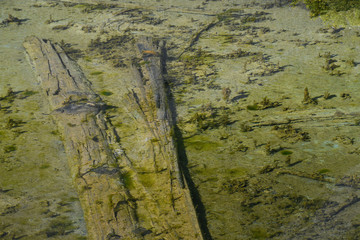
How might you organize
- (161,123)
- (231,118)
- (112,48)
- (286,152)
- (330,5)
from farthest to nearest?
(112,48) → (330,5) → (231,118) → (161,123) → (286,152)

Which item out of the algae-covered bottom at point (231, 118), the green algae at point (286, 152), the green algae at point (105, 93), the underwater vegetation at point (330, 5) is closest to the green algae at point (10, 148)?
the algae-covered bottom at point (231, 118)

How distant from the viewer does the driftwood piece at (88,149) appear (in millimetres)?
5605

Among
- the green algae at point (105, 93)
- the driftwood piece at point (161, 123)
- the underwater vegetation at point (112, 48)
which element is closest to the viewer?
the driftwood piece at point (161, 123)

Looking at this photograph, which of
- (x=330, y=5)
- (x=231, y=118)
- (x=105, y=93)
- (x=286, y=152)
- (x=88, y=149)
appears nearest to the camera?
(x=286, y=152)

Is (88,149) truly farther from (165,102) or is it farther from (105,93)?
(105,93)

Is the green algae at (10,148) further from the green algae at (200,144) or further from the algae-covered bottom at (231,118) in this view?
the green algae at (200,144)

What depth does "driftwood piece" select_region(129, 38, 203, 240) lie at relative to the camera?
222 inches

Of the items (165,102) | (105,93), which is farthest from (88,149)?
(105,93)

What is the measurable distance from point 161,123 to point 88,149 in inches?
61.3

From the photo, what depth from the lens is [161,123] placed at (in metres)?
8.09

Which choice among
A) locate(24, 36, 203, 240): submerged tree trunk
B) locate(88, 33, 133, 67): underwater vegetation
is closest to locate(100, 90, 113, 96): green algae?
locate(24, 36, 203, 240): submerged tree trunk

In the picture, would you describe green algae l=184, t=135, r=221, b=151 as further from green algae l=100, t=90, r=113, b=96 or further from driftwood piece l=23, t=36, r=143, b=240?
green algae l=100, t=90, r=113, b=96

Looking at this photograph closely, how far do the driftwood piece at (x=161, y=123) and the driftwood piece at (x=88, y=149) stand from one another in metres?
0.64

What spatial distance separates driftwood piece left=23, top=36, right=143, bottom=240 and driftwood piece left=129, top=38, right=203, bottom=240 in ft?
2.11
